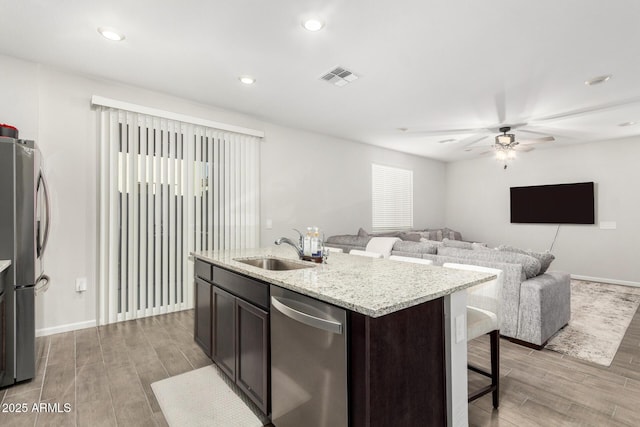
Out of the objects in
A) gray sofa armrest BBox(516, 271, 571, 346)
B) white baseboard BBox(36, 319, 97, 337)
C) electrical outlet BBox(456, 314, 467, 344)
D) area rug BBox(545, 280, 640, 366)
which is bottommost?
area rug BBox(545, 280, 640, 366)

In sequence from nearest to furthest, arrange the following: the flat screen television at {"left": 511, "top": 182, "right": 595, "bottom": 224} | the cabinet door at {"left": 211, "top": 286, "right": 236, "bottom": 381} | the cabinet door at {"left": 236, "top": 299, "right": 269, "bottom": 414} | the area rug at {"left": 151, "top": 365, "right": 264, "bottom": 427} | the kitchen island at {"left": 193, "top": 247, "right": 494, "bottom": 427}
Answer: the kitchen island at {"left": 193, "top": 247, "right": 494, "bottom": 427}, the cabinet door at {"left": 236, "top": 299, "right": 269, "bottom": 414}, the area rug at {"left": 151, "top": 365, "right": 264, "bottom": 427}, the cabinet door at {"left": 211, "top": 286, "right": 236, "bottom": 381}, the flat screen television at {"left": 511, "top": 182, "right": 595, "bottom": 224}

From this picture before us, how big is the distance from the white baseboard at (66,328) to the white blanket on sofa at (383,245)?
3.34 m

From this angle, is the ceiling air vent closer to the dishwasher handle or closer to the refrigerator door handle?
the dishwasher handle

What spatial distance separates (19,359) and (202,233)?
2.15 m

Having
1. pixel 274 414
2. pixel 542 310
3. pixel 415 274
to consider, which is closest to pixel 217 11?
pixel 415 274

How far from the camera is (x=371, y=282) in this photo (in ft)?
5.35

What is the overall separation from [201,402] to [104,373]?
93 centimetres

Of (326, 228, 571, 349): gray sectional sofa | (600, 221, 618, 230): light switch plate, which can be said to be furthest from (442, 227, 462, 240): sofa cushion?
(326, 228, 571, 349): gray sectional sofa

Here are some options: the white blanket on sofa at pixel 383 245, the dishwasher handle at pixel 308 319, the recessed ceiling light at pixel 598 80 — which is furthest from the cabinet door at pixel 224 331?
the recessed ceiling light at pixel 598 80

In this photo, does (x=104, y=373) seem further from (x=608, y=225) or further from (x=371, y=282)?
(x=608, y=225)

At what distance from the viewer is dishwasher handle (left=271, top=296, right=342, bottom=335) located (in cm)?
131

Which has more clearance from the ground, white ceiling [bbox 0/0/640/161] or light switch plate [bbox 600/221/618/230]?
white ceiling [bbox 0/0/640/161]

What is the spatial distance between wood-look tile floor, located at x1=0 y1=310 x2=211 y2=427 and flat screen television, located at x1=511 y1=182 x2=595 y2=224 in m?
6.87

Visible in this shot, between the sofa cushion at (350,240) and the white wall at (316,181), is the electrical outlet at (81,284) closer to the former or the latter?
the white wall at (316,181)
